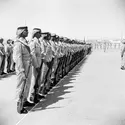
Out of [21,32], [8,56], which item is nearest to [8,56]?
[8,56]

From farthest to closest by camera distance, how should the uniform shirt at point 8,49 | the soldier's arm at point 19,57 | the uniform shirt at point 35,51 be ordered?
1. the uniform shirt at point 8,49
2. the uniform shirt at point 35,51
3. the soldier's arm at point 19,57

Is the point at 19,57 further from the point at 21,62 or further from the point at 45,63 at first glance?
the point at 45,63

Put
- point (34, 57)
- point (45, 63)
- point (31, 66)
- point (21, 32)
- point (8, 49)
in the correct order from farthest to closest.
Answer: point (8, 49), point (45, 63), point (34, 57), point (31, 66), point (21, 32)

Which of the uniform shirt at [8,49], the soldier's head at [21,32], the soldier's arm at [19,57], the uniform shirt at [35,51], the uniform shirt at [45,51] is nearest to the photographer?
the soldier's arm at [19,57]

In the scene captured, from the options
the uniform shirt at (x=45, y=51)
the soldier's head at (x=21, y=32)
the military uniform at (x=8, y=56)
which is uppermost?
the soldier's head at (x=21, y=32)

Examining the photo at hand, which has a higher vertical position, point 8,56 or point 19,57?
point 19,57

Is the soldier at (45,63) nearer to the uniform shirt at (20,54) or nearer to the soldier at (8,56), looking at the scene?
the uniform shirt at (20,54)

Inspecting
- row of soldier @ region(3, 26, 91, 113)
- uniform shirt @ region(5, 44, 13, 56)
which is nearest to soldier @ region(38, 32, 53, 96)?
row of soldier @ region(3, 26, 91, 113)

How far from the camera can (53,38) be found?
7.58 metres

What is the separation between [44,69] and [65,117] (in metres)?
2.10

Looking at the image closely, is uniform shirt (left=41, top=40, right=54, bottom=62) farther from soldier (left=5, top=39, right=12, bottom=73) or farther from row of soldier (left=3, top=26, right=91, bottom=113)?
soldier (left=5, top=39, right=12, bottom=73)

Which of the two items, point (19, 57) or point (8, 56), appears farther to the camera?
point (8, 56)

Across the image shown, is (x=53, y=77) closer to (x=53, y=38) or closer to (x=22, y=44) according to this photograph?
(x=53, y=38)

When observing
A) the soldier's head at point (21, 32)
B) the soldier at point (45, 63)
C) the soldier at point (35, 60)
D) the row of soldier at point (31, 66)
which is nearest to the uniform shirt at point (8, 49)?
the row of soldier at point (31, 66)
